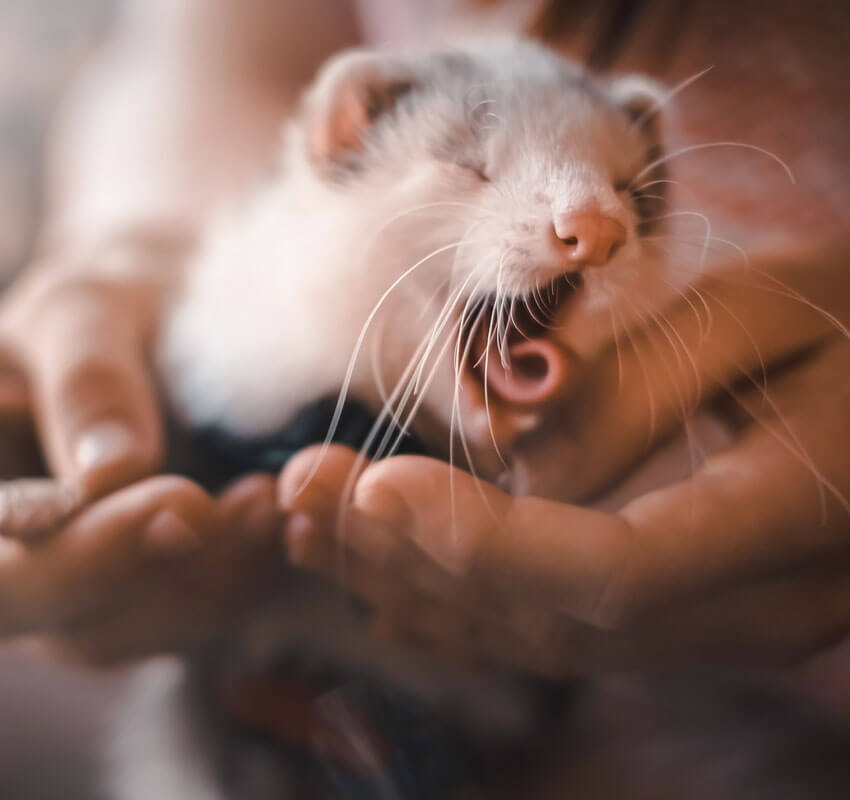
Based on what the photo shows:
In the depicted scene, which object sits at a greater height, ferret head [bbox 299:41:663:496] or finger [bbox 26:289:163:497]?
ferret head [bbox 299:41:663:496]

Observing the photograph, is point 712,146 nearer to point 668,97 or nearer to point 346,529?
point 668,97

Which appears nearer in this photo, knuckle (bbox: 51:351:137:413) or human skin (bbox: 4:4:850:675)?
human skin (bbox: 4:4:850:675)

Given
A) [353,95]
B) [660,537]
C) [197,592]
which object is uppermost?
[353,95]

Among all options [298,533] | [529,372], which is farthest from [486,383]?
[298,533]

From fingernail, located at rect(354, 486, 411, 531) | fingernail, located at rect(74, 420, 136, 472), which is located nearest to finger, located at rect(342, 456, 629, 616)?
fingernail, located at rect(354, 486, 411, 531)

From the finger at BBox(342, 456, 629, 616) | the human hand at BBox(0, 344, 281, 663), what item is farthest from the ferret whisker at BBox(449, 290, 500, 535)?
the human hand at BBox(0, 344, 281, 663)

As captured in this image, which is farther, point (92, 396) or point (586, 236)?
point (92, 396)

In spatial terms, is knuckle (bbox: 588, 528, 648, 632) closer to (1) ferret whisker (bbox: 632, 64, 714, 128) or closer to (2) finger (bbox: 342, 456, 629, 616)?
(2) finger (bbox: 342, 456, 629, 616)

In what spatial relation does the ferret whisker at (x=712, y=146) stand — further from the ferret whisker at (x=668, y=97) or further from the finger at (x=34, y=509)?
the finger at (x=34, y=509)

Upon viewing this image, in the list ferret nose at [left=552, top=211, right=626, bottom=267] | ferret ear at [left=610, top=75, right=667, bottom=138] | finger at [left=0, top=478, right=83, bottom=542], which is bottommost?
finger at [left=0, top=478, right=83, bottom=542]
